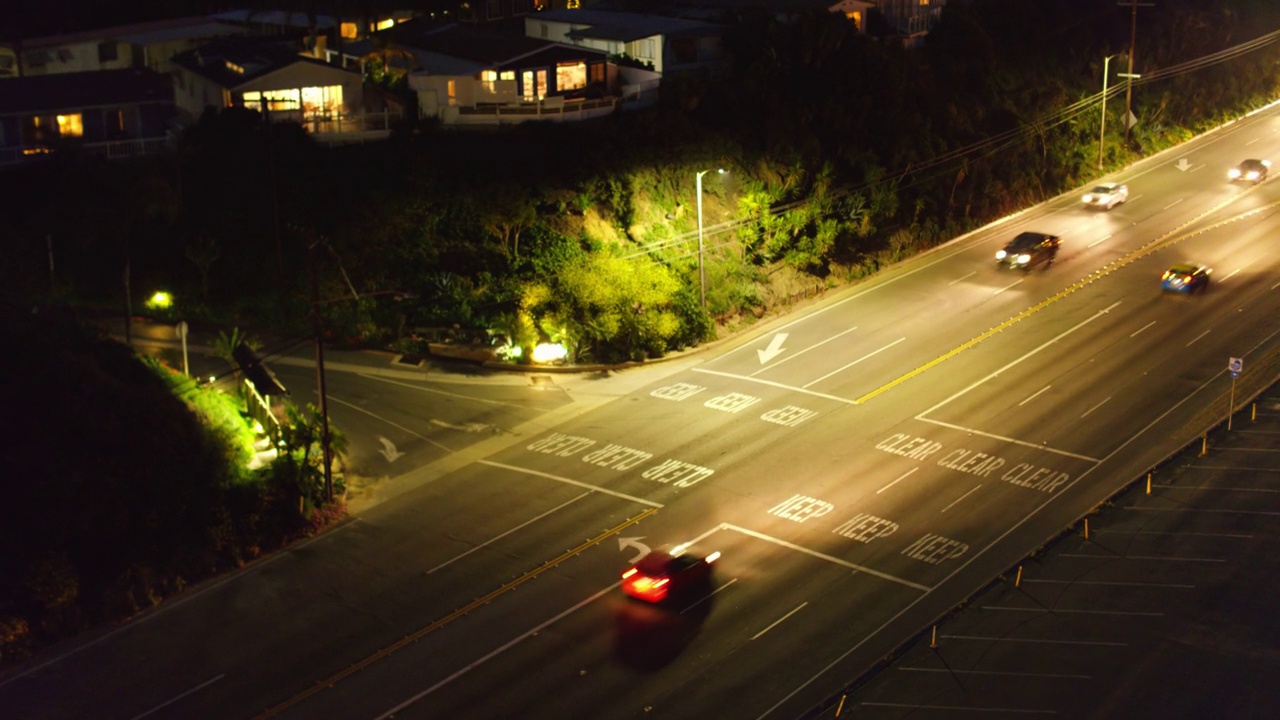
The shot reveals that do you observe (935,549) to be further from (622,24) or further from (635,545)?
(622,24)

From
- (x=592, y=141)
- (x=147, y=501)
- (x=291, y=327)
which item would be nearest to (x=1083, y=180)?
(x=592, y=141)

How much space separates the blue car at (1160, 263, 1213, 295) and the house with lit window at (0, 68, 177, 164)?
1948 inches

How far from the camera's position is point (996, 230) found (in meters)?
69.6

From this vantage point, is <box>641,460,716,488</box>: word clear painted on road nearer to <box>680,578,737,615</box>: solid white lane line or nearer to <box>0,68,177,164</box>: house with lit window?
<box>680,578,737,615</box>: solid white lane line

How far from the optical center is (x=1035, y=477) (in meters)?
40.1

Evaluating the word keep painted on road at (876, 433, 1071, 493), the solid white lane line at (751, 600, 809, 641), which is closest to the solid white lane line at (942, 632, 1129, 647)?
the solid white lane line at (751, 600, 809, 641)

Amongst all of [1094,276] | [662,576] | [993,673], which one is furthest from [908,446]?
[1094,276]

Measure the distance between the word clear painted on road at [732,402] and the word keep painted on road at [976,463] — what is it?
232 inches

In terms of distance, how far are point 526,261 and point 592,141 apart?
8.98 m

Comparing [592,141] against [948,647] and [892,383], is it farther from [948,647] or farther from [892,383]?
[948,647]

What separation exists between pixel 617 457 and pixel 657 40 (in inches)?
1505

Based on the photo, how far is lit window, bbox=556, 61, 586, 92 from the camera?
67.6 m

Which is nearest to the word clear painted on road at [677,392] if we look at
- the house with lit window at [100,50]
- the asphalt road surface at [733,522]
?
the asphalt road surface at [733,522]

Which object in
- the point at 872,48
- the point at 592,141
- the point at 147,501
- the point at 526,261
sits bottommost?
the point at 147,501
